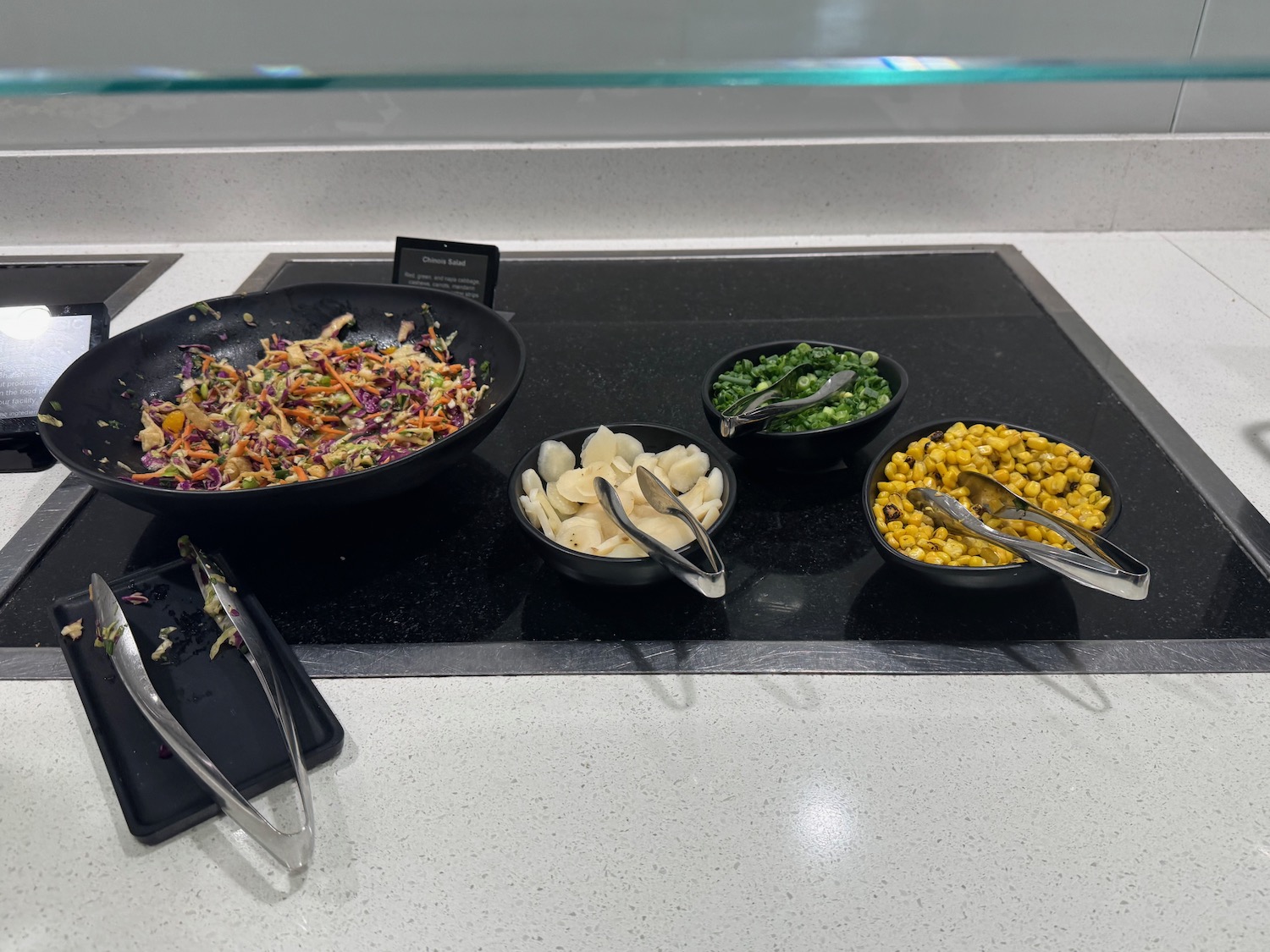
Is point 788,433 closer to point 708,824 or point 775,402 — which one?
point 775,402

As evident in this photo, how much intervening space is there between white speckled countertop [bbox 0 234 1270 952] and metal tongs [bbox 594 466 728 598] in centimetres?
11

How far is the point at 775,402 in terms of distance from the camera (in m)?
0.83

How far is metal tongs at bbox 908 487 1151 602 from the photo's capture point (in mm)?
560

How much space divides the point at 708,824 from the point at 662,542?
0.67ft

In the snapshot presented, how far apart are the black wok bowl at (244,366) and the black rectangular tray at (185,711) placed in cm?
9

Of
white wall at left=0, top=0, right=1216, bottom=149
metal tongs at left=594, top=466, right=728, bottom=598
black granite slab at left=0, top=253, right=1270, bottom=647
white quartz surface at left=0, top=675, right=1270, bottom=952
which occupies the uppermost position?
white wall at left=0, top=0, right=1216, bottom=149

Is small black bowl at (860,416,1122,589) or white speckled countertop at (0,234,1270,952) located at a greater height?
small black bowl at (860,416,1122,589)

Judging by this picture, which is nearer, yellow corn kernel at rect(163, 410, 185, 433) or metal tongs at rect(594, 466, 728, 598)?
metal tongs at rect(594, 466, 728, 598)

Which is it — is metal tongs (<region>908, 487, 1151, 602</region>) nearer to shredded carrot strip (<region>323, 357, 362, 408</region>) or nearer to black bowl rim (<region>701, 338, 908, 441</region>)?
black bowl rim (<region>701, 338, 908, 441</region>)

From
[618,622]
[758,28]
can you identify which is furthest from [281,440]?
[758,28]

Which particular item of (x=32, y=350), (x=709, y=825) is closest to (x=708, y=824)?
(x=709, y=825)

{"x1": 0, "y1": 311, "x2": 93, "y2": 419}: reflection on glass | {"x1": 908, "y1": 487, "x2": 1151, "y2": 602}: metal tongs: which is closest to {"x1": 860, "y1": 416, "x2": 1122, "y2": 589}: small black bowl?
{"x1": 908, "y1": 487, "x2": 1151, "y2": 602}: metal tongs

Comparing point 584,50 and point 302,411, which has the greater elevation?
point 584,50

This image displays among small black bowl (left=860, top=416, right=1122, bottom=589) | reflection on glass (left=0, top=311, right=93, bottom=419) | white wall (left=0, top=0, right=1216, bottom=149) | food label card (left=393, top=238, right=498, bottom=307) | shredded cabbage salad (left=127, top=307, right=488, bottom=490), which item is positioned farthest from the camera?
white wall (left=0, top=0, right=1216, bottom=149)
